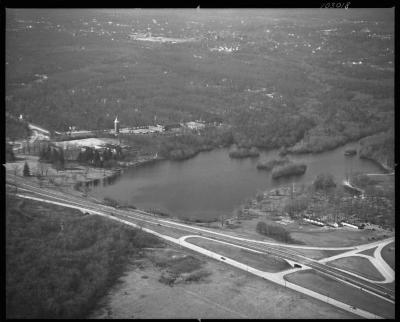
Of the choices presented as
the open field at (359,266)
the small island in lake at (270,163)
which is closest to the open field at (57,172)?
the small island in lake at (270,163)

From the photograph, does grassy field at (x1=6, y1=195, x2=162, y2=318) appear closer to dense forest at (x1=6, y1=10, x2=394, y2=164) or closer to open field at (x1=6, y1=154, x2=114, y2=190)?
open field at (x1=6, y1=154, x2=114, y2=190)

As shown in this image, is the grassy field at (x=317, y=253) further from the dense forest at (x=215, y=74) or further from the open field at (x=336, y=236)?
the dense forest at (x=215, y=74)

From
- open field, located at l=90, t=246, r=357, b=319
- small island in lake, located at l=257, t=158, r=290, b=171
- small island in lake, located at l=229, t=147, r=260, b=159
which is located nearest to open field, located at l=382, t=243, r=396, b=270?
open field, located at l=90, t=246, r=357, b=319

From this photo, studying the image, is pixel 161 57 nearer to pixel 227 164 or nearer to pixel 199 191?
pixel 227 164

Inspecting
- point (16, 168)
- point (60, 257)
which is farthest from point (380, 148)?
point (60, 257)

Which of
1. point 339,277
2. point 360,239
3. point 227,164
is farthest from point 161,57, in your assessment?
point 339,277

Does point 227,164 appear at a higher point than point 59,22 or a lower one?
lower
